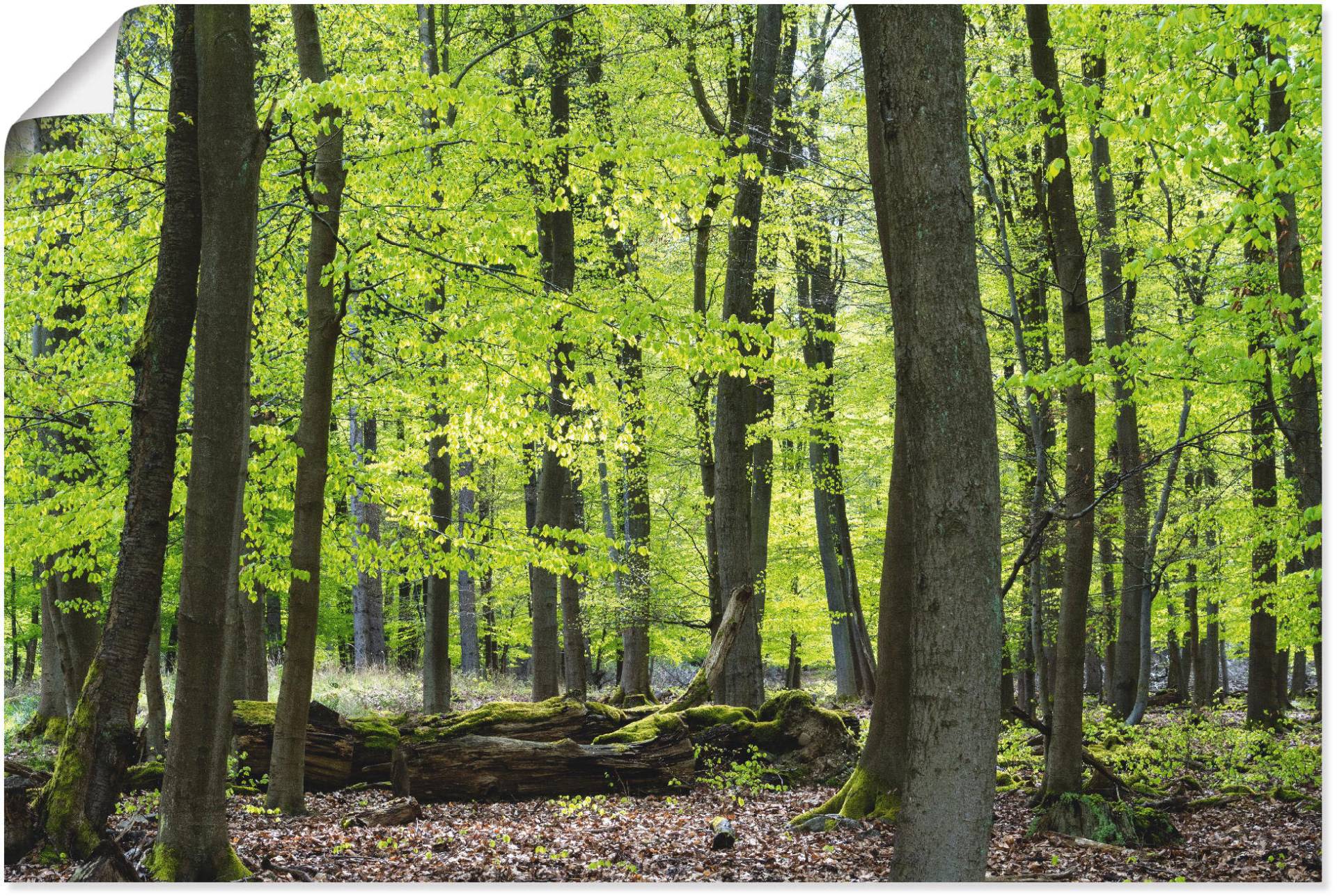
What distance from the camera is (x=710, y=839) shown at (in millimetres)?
5297

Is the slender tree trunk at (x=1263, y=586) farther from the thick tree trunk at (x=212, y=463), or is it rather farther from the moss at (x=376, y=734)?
the thick tree trunk at (x=212, y=463)

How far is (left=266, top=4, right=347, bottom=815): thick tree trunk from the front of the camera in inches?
218

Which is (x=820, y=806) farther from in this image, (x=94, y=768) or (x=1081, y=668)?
(x=94, y=768)

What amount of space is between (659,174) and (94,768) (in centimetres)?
453

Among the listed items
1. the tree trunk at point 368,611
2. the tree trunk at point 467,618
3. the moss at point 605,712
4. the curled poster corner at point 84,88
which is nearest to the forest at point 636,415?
the moss at point 605,712

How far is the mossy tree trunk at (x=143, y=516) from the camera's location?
14.3 ft

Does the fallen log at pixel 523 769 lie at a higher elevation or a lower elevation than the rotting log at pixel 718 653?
lower

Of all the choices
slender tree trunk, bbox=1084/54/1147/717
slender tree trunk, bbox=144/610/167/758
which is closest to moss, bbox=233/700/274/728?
slender tree trunk, bbox=144/610/167/758

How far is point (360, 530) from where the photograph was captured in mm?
7469

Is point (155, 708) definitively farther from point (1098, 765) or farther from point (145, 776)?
point (1098, 765)

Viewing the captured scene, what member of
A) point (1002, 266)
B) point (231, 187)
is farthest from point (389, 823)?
point (1002, 266)

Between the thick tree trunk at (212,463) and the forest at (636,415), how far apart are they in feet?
0.06

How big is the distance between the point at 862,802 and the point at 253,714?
4.09 metres

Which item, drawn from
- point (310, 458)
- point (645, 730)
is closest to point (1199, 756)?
point (645, 730)
